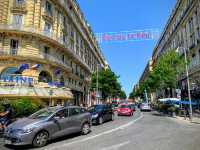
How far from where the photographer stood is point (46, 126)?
9.71 meters

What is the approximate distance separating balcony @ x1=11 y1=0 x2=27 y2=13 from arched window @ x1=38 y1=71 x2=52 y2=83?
8.79m

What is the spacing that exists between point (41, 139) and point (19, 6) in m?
25.2

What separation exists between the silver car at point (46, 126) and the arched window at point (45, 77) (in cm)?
1949

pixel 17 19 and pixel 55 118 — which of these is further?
pixel 17 19

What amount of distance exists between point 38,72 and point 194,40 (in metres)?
25.4

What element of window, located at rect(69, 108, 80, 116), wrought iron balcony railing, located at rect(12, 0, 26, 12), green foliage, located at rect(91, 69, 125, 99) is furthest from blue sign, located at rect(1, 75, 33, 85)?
green foliage, located at rect(91, 69, 125, 99)

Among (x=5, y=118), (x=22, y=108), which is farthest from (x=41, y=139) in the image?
(x=22, y=108)

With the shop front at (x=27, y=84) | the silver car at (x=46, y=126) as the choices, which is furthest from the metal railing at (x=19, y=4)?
the silver car at (x=46, y=126)

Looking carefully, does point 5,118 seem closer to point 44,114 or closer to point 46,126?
point 44,114

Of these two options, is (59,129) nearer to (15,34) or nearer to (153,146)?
(153,146)

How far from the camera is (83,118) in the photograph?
40.9 ft

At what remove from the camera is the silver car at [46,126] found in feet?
29.2

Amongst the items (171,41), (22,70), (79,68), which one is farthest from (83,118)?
(171,41)

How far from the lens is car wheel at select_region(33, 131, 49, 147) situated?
924 cm
